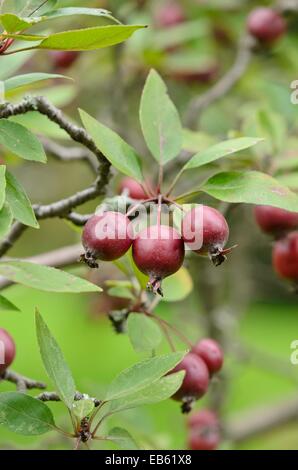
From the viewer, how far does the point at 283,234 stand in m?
1.22

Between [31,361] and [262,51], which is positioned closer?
[262,51]

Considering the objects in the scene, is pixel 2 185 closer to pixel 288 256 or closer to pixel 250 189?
pixel 250 189

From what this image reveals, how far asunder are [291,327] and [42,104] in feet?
16.5

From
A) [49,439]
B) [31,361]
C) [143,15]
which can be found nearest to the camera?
[49,439]

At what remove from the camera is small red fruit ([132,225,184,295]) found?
32.4 inches

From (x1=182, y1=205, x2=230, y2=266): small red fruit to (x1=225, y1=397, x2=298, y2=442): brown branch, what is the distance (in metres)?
1.39

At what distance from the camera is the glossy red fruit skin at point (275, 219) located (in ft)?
3.88

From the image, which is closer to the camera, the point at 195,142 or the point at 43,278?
the point at 43,278

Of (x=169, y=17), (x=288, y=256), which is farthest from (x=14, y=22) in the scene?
(x=169, y=17)

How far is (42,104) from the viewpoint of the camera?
0.98m

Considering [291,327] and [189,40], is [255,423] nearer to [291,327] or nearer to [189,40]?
[189,40]

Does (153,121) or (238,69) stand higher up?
(238,69)

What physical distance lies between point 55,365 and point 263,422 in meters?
1.49

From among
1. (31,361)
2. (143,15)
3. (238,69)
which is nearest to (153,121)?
(238,69)
